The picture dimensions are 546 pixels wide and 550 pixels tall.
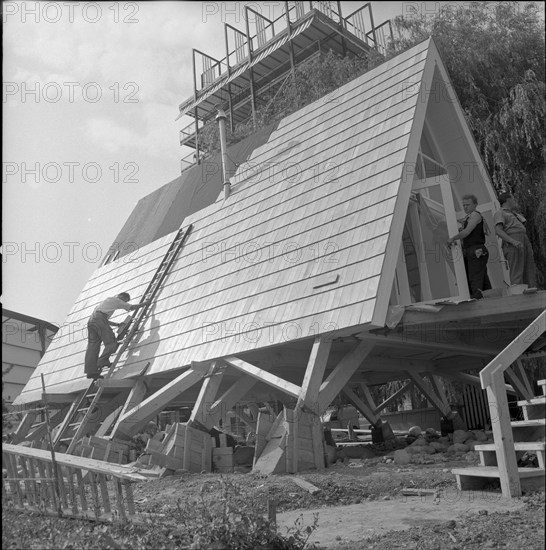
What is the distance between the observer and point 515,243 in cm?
784

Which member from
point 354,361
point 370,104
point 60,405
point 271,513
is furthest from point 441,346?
point 60,405

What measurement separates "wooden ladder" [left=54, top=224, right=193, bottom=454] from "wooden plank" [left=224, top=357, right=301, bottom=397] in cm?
249

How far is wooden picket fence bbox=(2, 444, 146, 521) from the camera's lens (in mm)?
4559

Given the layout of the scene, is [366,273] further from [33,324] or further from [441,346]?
[33,324]

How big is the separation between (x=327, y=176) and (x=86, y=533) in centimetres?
645

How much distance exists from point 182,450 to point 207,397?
3.44ft

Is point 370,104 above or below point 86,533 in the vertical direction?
above

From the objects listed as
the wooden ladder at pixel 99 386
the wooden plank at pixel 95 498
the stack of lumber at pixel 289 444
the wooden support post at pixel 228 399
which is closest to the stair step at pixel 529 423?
the stack of lumber at pixel 289 444

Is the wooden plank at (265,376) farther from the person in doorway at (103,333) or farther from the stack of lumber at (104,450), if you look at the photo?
the person in doorway at (103,333)

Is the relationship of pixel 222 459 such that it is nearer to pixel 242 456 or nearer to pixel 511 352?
pixel 242 456

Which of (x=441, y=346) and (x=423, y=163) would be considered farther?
(x=423, y=163)

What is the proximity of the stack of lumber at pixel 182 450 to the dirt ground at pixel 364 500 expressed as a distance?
252 mm

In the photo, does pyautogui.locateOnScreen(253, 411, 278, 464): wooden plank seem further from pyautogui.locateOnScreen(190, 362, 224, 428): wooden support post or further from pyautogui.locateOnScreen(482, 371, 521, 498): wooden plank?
pyautogui.locateOnScreen(482, 371, 521, 498): wooden plank

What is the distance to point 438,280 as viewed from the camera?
1122 cm
